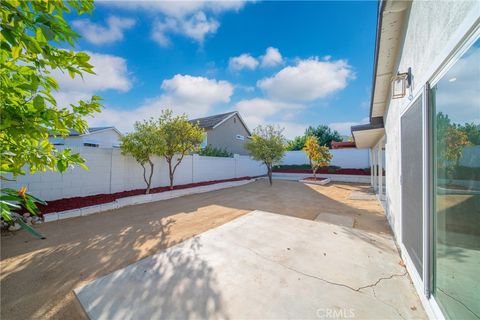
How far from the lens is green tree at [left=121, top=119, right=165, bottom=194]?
7.64 meters

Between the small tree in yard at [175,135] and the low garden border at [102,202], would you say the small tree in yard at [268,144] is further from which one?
the low garden border at [102,202]

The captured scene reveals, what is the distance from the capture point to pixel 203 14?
6348 millimetres

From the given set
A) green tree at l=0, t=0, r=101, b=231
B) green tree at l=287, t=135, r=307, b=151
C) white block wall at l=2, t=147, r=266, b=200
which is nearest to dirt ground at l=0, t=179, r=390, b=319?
white block wall at l=2, t=147, r=266, b=200

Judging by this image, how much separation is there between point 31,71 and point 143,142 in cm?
675

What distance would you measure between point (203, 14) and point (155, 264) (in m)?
7.10

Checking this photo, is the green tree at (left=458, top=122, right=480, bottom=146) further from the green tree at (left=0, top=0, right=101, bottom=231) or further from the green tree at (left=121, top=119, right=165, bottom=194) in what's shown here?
the green tree at (left=121, top=119, right=165, bottom=194)

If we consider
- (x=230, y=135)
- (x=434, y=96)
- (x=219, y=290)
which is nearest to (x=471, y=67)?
(x=434, y=96)

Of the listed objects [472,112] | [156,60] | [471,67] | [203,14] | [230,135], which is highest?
[203,14]

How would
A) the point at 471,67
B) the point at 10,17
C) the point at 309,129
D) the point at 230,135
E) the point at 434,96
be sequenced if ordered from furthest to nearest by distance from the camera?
1. the point at 309,129
2. the point at 230,135
3. the point at 434,96
4. the point at 471,67
5. the point at 10,17

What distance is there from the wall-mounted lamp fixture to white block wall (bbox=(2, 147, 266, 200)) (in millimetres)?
8523

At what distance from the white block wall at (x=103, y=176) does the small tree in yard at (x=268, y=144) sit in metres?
3.44

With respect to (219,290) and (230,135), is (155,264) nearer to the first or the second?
(219,290)

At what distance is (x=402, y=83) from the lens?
3.22 m

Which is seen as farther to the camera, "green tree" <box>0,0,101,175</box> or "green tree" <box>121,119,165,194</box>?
"green tree" <box>121,119,165,194</box>
